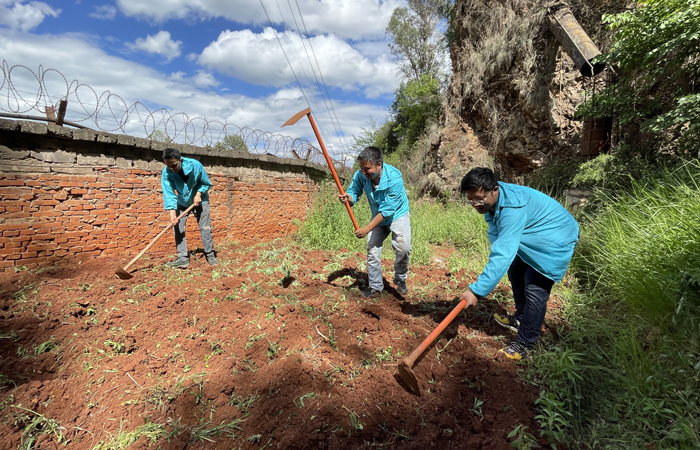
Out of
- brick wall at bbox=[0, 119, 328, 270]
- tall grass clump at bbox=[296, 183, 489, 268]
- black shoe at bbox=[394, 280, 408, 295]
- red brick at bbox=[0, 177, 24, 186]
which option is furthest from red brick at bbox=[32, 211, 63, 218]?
black shoe at bbox=[394, 280, 408, 295]

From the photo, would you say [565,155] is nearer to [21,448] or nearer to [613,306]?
[613,306]

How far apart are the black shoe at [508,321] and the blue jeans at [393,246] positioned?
1036 mm

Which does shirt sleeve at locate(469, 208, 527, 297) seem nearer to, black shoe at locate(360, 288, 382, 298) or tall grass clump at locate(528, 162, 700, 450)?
tall grass clump at locate(528, 162, 700, 450)

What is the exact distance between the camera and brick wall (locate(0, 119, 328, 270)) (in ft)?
13.1

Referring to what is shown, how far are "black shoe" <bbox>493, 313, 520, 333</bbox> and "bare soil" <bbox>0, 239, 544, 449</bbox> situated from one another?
84mm

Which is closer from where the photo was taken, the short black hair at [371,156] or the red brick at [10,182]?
the short black hair at [371,156]

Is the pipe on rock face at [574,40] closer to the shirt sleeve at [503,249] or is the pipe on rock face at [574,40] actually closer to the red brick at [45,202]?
the shirt sleeve at [503,249]

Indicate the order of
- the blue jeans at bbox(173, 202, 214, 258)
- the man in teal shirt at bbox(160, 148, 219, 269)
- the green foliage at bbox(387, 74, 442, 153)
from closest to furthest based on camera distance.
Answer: the man in teal shirt at bbox(160, 148, 219, 269)
the blue jeans at bbox(173, 202, 214, 258)
the green foliage at bbox(387, 74, 442, 153)

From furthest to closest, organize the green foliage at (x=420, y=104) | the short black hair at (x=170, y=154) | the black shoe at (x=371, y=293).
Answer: the green foliage at (x=420, y=104) < the short black hair at (x=170, y=154) < the black shoe at (x=371, y=293)

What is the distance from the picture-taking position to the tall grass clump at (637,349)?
5.92 feet

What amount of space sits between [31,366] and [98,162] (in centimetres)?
312

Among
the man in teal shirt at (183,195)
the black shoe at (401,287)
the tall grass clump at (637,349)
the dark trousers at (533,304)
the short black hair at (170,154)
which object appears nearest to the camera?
the tall grass clump at (637,349)

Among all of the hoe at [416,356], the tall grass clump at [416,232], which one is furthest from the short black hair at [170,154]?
the hoe at [416,356]

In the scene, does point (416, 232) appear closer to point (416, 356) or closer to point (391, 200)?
point (391, 200)
